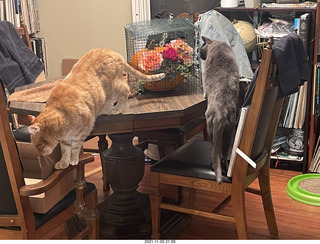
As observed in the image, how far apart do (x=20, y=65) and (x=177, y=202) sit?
1.37 m

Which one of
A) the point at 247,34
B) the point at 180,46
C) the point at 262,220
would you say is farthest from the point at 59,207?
the point at 247,34

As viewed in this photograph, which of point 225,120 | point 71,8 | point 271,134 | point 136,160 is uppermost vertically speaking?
point 71,8

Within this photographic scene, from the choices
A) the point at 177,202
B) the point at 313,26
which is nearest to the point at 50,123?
the point at 177,202

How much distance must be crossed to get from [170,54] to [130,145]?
2.03ft

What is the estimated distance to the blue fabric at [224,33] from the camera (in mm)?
3121

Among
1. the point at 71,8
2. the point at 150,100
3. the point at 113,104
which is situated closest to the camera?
the point at 113,104

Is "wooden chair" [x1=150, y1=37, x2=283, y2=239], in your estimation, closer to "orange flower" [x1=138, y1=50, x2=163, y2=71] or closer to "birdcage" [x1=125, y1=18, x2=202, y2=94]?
"birdcage" [x1=125, y1=18, x2=202, y2=94]

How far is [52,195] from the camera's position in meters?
1.95

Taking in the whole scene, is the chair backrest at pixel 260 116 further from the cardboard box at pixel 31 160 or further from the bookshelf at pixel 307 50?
the bookshelf at pixel 307 50

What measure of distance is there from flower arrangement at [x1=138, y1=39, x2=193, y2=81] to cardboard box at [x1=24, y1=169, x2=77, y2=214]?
63cm

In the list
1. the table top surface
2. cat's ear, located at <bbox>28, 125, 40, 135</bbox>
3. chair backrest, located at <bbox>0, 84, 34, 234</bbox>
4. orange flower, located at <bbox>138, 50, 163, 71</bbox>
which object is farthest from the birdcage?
chair backrest, located at <bbox>0, 84, 34, 234</bbox>

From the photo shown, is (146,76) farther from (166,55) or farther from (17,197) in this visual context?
(17,197)

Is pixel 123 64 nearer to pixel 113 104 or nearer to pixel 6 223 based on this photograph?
pixel 113 104

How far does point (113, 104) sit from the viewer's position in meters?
2.15
